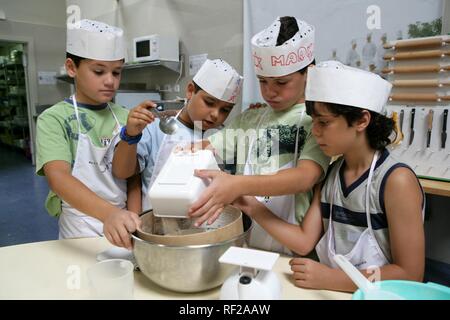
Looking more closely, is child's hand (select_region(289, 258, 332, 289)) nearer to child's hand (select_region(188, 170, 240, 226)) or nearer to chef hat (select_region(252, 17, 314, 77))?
child's hand (select_region(188, 170, 240, 226))

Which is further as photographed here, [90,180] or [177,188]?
[90,180]

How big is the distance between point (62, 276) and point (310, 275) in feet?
1.99

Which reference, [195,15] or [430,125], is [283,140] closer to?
[430,125]

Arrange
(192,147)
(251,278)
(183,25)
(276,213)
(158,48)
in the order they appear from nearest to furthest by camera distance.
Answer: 1. (251,278)
2. (192,147)
3. (276,213)
4. (158,48)
5. (183,25)

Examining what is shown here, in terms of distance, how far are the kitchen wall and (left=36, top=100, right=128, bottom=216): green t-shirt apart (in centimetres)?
160

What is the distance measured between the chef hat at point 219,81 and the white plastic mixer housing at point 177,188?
472 millimetres

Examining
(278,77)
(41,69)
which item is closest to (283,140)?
(278,77)

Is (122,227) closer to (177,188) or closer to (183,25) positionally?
(177,188)

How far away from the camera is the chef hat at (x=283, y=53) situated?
1.06 meters

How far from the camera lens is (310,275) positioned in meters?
0.81

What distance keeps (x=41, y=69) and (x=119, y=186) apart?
5.43m

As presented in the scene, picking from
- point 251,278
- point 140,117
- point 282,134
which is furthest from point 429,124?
point 251,278

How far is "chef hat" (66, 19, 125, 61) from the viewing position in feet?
4.00

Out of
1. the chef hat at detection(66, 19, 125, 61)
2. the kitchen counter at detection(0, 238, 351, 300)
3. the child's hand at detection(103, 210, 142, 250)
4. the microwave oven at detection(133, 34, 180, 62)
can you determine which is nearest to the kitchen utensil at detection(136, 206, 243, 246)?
the child's hand at detection(103, 210, 142, 250)
